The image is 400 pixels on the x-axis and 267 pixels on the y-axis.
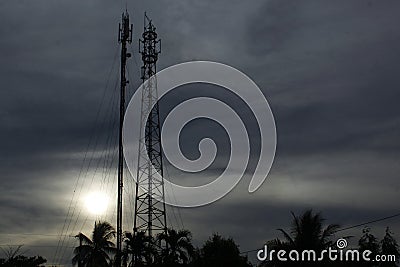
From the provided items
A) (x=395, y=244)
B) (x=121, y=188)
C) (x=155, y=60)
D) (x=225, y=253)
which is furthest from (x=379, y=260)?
(x=155, y=60)

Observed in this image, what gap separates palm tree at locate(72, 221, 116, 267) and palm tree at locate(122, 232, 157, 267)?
8.17m

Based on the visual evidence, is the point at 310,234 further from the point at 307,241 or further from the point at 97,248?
the point at 97,248

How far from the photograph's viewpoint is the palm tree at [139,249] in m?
56.0

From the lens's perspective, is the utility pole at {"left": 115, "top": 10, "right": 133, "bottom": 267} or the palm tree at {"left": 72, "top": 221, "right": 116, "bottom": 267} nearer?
the utility pole at {"left": 115, "top": 10, "right": 133, "bottom": 267}

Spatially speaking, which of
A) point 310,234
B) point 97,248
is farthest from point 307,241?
point 97,248

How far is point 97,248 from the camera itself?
6462cm

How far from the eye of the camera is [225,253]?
5744cm

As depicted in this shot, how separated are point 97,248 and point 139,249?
9.90 meters

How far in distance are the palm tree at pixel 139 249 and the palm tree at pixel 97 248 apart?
8.17 m

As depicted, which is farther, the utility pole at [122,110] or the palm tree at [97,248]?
the palm tree at [97,248]

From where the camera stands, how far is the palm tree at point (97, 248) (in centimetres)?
6397

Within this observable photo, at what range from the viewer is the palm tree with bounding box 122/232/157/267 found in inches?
2206

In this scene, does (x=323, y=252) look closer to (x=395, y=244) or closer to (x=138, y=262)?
(x=395, y=244)

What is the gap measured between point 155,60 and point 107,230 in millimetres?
17975
